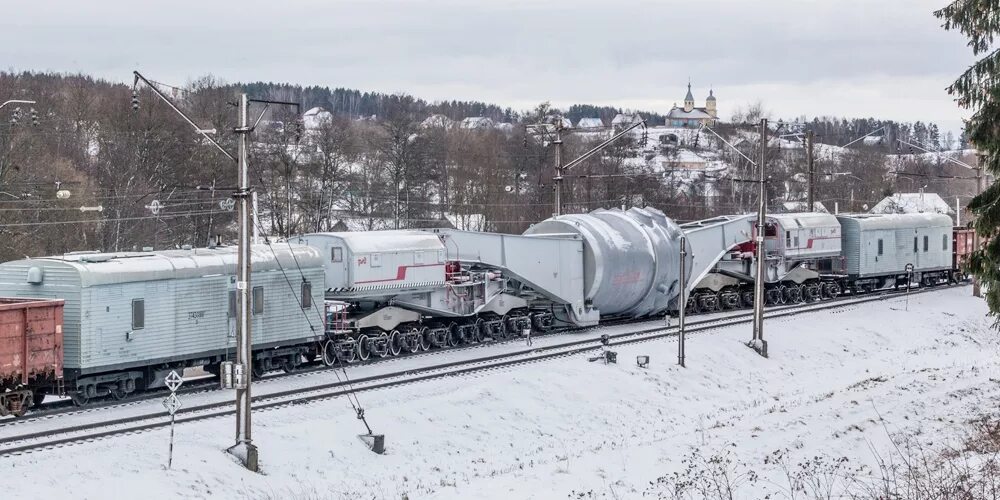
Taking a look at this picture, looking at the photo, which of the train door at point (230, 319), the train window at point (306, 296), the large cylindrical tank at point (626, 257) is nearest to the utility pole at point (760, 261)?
the large cylindrical tank at point (626, 257)

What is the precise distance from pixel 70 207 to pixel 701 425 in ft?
99.8

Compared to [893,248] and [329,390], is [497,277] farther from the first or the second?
[893,248]

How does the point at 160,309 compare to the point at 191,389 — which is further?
the point at 191,389

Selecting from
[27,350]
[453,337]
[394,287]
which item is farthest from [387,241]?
[27,350]

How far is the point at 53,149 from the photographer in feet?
196

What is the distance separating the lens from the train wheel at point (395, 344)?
1396 inches

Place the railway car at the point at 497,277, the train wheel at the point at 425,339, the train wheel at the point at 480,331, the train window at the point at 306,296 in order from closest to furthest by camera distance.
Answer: the train window at the point at 306,296
the railway car at the point at 497,277
the train wheel at the point at 425,339
the train wheel at the point at 480,331

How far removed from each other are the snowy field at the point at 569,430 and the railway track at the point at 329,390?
641 millimetres

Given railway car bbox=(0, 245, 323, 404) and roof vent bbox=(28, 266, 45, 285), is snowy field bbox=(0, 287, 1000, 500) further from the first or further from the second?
roof vent bbox=(28, 266, 45, 285)

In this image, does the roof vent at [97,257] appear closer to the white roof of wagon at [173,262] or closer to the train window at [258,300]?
the white roof of wagon at [173,262]

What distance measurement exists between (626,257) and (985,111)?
2049 cm

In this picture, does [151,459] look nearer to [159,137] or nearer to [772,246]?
[772,246]

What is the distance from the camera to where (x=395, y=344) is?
1410 inches

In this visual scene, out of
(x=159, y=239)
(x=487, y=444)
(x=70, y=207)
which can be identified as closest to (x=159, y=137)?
(x=159, y=239)
